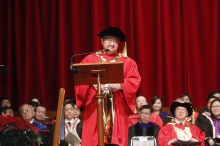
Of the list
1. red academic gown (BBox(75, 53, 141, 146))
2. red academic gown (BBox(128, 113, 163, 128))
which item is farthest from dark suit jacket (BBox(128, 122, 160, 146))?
red academic gown (BBox(75, 53, 141, 146))

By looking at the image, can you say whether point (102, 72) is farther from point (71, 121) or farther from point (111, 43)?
point (71, 121)

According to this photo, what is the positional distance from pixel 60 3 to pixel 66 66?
1398 mm

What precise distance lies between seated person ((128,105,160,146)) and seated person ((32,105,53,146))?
134 centimetres

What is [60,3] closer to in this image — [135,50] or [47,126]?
[135,50]

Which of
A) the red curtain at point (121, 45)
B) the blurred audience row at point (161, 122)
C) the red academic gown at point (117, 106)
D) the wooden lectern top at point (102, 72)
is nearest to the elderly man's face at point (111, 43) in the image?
the red academic gown at point (117, 106)

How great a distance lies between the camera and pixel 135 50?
1054 centimetres

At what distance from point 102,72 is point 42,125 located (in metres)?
3.86

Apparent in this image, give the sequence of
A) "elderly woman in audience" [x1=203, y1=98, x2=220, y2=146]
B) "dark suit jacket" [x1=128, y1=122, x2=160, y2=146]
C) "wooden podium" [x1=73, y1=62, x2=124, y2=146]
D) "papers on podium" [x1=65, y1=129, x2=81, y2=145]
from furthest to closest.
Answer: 1. "dark suit jacket" [x1=128, y1=122, x2=160, y2=146]
2. "elderly woman in audience" [x1=203, y1=98, x2=220, y2=146]
3. "papers on podium" [x1=65, y1=129, x2=81, y2=145]
4. "wooden podium" [x1=73, y1=62, x2=124, y2=146]

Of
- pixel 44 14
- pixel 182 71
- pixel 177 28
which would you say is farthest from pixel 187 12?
pixel 44 14

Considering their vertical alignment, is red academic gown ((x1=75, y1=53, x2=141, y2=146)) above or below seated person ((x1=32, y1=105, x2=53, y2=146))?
above

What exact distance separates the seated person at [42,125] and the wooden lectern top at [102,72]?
339 centimetres

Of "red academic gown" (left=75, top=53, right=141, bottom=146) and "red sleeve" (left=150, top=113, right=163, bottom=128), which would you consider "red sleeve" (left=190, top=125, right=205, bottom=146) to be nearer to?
"red sleeve" (left=150, top=113, right=163, bottom=128)

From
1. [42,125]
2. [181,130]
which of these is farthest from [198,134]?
[42,125]

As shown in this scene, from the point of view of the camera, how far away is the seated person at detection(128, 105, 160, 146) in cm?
784
